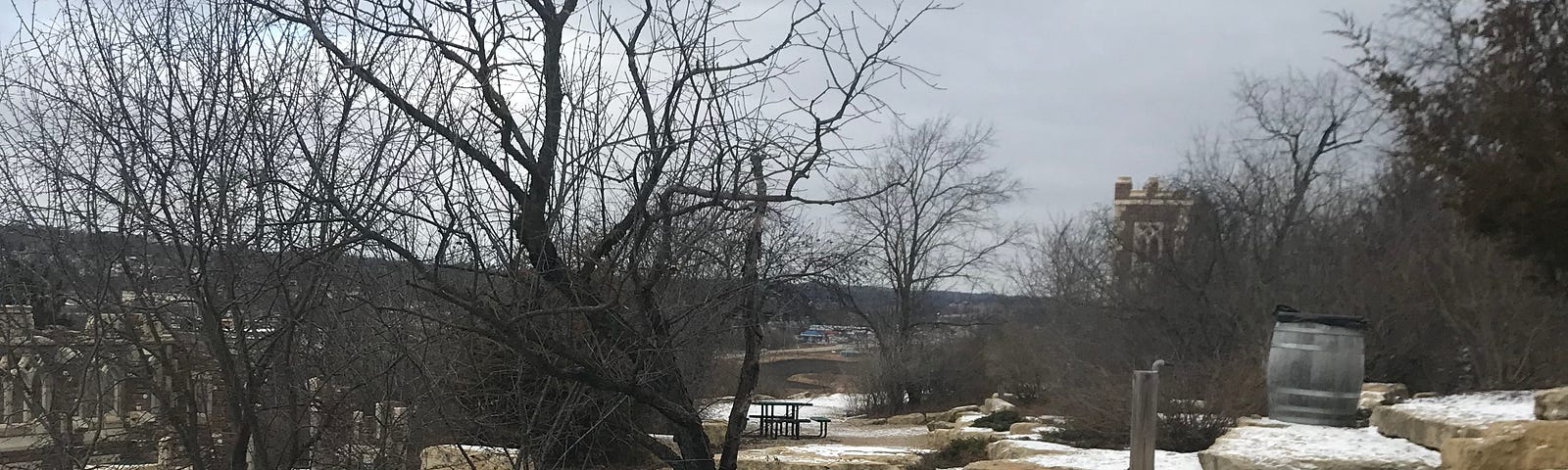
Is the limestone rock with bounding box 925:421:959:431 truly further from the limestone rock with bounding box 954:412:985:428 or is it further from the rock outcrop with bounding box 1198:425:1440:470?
the rock outcrop with bounding box 1198:425:1440:470

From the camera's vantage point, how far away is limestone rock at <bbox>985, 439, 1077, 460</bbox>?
9805 mm

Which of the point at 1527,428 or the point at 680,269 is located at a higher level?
the point at 680,269

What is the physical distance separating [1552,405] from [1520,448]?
5.54 feet

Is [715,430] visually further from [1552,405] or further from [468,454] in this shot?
[1552,405]

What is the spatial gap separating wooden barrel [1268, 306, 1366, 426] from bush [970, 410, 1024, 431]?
7.70m

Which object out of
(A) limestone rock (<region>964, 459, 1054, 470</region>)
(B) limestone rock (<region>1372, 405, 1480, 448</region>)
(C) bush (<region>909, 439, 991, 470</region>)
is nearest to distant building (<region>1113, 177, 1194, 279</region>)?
(C) bush (<region>909, 439, 991, 470</region>)

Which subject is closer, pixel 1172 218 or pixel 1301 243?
pixel 1301 243

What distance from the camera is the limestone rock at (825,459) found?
1295 centimetres

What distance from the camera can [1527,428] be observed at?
5.71 m

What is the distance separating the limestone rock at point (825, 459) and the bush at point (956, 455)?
0.22 m

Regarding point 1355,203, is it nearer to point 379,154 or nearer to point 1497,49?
point 1497,49

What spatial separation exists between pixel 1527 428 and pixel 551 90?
4.62 metres

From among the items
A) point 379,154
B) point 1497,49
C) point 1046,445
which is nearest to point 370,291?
point 379,154

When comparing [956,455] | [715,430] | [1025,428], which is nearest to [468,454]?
[956,455]
